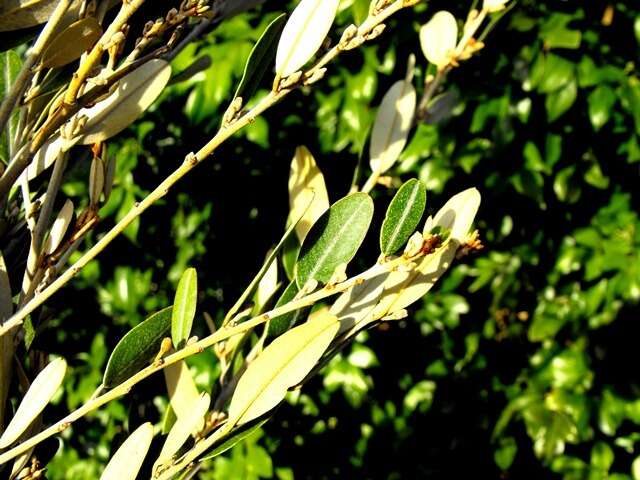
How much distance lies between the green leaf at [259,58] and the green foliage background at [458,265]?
45.0 inches

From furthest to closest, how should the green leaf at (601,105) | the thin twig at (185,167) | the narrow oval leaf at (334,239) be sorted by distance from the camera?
the green leaf at (601,105) → the narrow oval leaf at (334,239) → the thin twig at (185,167)

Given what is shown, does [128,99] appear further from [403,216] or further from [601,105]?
[601,105]

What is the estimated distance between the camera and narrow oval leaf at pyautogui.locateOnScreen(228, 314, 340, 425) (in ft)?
2.18

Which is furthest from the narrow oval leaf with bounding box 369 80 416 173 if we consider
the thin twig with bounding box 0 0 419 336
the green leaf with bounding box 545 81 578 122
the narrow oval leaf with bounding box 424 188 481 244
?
the green leaf with bounding box 545 81 578 122

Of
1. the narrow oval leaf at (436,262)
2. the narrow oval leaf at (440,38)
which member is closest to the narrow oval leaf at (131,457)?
the narrow oval leaf at (436,262)

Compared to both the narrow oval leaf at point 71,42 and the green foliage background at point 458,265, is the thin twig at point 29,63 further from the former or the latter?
the green foliage background at point 458,265

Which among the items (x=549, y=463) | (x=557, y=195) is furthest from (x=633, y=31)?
(x=549, y=463)

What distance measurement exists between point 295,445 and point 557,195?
0.92 meters

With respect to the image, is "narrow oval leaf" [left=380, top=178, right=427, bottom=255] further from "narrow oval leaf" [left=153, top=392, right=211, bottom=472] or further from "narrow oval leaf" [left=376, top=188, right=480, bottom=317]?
"narrow oval leaf" [left=153, top=392, right=211, bottom=472]

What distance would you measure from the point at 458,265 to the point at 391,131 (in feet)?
4.34

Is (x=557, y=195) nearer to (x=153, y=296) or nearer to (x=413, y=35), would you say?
(x=413, y=35)

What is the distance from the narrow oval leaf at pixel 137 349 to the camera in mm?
687

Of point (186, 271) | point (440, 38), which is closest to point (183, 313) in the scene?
point (186, 271)

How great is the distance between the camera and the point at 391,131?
0.93 m
